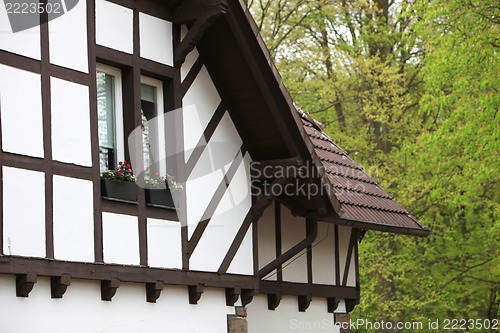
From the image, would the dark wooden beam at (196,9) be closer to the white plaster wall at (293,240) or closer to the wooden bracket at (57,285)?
the wooden bracket at (57,285)

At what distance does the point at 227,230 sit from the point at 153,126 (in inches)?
65.5

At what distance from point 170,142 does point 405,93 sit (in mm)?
15961

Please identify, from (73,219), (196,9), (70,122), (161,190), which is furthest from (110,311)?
(196,9)

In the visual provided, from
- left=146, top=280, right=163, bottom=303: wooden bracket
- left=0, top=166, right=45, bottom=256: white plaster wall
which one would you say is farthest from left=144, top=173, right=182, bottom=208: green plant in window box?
left=0, top=166, right=45, bottom=256: white plaster wall

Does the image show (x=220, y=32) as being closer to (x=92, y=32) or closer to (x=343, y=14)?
(x=92, y=32)

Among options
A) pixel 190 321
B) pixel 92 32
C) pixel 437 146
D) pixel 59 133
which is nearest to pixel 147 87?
pixel 92 32

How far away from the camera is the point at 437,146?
1827 centimetres

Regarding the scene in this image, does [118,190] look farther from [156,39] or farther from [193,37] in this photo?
[193,37]

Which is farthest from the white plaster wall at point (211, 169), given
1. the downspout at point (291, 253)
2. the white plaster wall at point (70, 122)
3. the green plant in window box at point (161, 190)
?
the white plaster wall at point (70, 122)

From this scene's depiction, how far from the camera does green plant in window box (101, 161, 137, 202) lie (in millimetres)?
8914

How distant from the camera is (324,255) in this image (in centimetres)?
1417

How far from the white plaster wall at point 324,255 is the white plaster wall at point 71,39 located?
626 cm

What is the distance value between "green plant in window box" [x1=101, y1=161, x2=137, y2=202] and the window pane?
0.61 ft

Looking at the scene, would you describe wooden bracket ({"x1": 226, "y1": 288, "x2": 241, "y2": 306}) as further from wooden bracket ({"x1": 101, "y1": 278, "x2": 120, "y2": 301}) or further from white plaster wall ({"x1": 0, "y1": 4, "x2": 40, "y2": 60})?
white plaster wall ({"x1": 0, "y1": 4, "x2": 40, "y2": 60})
